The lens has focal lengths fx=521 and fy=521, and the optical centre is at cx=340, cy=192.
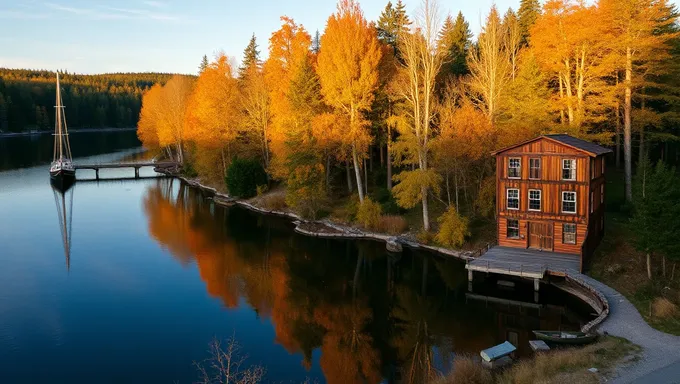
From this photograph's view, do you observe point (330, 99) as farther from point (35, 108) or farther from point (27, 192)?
point (35, 108)

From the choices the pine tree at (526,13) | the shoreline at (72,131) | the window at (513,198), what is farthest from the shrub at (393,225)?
the shoreline at (72,131)

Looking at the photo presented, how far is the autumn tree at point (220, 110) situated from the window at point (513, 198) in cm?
3486

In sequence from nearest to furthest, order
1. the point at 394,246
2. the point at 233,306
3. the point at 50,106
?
the point at 233,306, the point at 394,246, the point at 50,106

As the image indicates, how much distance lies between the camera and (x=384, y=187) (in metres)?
47.5

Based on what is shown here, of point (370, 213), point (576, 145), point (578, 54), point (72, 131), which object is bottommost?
point (370, 213)

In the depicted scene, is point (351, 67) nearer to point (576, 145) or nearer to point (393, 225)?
point (393, 225)

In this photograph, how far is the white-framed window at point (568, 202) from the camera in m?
29.8

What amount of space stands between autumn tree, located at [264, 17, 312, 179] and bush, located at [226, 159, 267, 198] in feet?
13.6

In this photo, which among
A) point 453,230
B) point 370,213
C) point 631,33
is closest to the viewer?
point 631,33

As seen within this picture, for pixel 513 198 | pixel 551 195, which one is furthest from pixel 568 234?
pixel 513 198

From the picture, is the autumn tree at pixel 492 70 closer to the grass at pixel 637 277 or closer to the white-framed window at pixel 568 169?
the white-framed window at pixel 568 169

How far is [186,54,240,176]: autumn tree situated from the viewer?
194ft

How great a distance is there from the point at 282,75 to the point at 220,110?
1238cm

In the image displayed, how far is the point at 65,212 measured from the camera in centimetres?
5006
